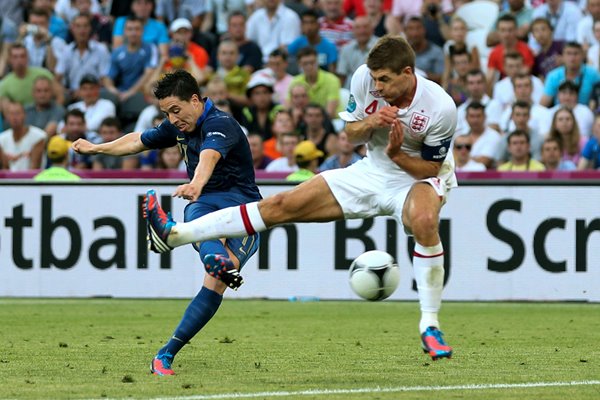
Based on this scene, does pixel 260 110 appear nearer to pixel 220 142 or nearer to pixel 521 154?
pixel 521 154

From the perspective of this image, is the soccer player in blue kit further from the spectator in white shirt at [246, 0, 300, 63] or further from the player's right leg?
the spectator in white shirt at [246, 0, 300, 63]

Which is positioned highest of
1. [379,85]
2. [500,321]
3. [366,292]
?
[379,85]

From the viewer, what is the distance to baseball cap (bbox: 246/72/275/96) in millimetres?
18828

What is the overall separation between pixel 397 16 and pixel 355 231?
6254mm

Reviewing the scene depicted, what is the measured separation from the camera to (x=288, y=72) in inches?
802

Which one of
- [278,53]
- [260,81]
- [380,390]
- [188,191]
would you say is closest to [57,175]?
[260,81]

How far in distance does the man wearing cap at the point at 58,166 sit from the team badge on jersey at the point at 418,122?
8.23 m

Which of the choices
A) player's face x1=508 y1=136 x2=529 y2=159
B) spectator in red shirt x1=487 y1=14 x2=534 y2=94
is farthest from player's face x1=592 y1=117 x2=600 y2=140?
spectator in red shirt x1=487 y1=14 x2=534 y2=94

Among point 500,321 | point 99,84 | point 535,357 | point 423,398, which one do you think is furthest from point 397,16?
point 423,398

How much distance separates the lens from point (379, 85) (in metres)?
8.32

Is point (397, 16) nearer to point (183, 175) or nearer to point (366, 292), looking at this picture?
point (183, 175)

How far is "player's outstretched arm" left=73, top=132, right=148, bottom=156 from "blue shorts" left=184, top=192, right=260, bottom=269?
58cm

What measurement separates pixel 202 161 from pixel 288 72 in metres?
12.1

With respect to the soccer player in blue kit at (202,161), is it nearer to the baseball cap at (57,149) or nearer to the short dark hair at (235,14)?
the baseball cap at (57,149)
